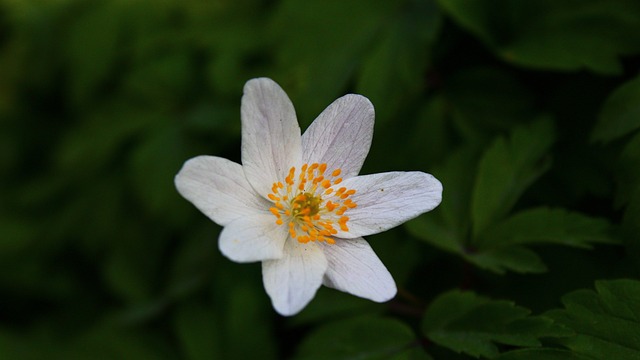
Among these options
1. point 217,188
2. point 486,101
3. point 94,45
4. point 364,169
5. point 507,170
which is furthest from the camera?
point 94,45

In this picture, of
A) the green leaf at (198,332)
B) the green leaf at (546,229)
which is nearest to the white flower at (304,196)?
the green leaf at (546,229)

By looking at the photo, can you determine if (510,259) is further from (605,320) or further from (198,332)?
(198,332)

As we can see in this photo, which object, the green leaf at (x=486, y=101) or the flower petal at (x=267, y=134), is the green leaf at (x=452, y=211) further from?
the flower petal at (x=267, y=134)

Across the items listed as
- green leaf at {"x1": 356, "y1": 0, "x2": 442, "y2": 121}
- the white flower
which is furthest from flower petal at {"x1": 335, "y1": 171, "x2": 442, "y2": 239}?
green leaf at {"x1": 356, "y1": 0, "x2": 442, "y2": 121}

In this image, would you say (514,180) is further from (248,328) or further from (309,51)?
(248,328)

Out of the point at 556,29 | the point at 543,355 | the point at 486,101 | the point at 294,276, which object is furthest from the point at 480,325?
the point at 556,29

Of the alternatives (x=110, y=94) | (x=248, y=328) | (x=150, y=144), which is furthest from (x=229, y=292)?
(x=110, y=94)

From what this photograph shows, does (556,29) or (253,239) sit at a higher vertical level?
(556,29)
